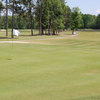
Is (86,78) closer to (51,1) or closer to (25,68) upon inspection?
(25,68)

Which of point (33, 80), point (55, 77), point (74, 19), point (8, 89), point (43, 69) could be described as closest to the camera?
point (8, 89)

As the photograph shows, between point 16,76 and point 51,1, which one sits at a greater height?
point 51,1

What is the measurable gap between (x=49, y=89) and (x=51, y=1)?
7218cm

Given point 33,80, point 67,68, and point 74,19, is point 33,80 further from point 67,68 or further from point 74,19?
point 74,19

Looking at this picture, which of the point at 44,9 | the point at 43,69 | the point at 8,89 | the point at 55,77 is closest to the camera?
the point at 8,89

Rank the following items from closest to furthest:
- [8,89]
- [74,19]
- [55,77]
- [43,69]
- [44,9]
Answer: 1. [8,89]
2. [55,77]
3. [43,69]
4. [44,9]
5. [74,19]

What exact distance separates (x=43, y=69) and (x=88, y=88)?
3.78 meters

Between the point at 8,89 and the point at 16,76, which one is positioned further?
the point at 16,76

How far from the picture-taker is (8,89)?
25.1 ft

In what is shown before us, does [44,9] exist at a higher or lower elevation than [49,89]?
higher

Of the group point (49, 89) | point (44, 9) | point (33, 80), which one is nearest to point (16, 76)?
point (33, 80)

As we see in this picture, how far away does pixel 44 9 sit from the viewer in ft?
253

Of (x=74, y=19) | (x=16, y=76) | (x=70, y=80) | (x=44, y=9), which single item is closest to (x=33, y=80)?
(x=16, y=76)

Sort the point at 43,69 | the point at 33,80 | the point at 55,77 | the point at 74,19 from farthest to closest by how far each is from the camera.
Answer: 1. the point at 74,19
2. the point at 43,69
3. the point at 55,77
4. the point at 33,80
